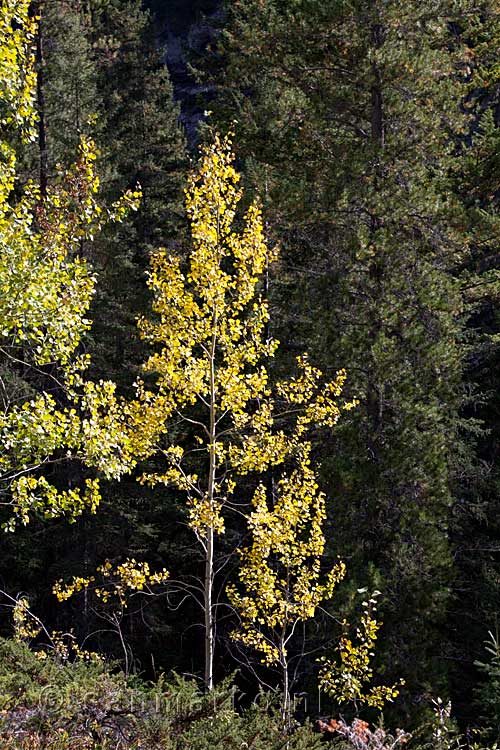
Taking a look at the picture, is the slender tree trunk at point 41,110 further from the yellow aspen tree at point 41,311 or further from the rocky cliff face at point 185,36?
the rocky cliff face at point 185,36

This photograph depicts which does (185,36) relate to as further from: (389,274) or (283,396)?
(389,274)

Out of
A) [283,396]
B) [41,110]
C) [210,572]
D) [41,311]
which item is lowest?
[210,572]

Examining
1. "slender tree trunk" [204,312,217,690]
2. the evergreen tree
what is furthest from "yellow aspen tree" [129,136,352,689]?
the evergreen tree

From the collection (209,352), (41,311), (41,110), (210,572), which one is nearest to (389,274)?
(209,352)

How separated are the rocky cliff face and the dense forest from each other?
1818cm

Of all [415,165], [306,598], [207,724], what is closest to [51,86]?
[415,165]

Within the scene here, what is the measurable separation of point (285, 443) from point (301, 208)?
4.99 meters

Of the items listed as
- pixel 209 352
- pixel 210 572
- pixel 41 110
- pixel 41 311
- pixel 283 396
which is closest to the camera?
pixel 41 311

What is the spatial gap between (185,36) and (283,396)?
33.0 metres

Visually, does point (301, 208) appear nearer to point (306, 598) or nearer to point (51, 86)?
point (306, 598)

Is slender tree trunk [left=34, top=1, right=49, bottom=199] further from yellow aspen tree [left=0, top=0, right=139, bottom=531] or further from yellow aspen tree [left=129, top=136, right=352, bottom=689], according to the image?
yellow aspen tree [left=0, top=0, right=139, bottom=531]

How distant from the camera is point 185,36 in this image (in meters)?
40.9

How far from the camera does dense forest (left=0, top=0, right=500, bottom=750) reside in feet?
21.6

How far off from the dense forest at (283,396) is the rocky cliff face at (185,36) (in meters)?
18.2
